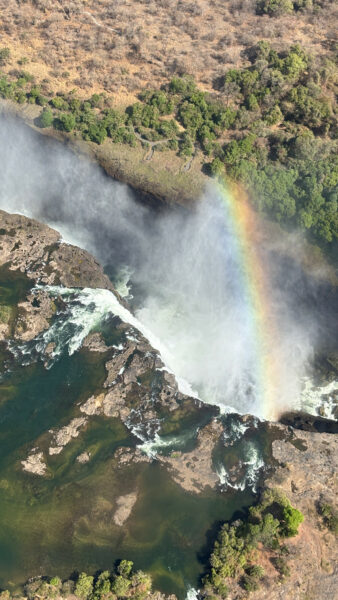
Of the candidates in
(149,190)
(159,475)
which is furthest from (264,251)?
(159,475)

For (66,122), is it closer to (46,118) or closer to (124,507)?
(46,118)

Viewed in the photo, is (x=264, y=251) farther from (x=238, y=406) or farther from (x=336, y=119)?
(x=336, y=119)

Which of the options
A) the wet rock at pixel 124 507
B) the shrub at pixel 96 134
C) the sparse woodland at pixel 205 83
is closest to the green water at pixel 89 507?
the wet rock at pixel 124 507

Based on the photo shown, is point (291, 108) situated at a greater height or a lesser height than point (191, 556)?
greater

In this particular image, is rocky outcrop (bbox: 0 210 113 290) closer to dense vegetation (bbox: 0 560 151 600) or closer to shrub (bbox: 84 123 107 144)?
shrub (bbox: 84 123 107 144)

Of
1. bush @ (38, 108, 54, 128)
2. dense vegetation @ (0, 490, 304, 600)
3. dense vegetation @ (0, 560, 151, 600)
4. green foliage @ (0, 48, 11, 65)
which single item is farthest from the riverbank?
dense vegetation @ (0, 560, 151, 600)

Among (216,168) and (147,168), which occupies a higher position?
(216,168)

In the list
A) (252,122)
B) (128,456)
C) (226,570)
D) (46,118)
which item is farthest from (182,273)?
(226,570)

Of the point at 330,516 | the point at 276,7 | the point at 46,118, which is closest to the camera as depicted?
the point at 330,516
